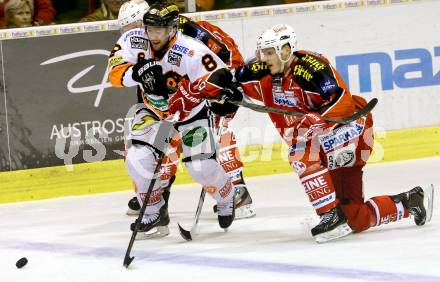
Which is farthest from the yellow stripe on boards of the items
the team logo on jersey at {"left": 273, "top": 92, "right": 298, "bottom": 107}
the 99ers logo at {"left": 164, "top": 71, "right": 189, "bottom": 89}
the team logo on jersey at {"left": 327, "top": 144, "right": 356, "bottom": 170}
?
the team logo on jersey at {"left": 327, "top": 144, "right": 356, "bottom": 170}

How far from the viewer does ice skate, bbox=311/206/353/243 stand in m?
4.99

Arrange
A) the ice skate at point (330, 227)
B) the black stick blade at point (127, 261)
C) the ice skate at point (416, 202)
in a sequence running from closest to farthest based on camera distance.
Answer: the black stick blade at point (127, 261)
the ice skate at point (330, 227)
the ice skate at point (416, 202)

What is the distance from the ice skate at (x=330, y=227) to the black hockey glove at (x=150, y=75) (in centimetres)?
105

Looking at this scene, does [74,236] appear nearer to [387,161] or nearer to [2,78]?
[2,78]

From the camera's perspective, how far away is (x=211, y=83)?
5363mm

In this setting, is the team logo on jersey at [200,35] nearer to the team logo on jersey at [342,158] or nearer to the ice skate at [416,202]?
the team logo on jersey at [342,158]

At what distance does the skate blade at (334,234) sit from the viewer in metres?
5.00

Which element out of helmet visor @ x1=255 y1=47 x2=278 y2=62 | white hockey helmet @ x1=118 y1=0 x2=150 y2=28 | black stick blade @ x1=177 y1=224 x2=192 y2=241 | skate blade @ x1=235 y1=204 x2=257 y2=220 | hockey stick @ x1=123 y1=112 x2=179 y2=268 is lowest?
skate blade @ x1=235 y1=204 x2=257 y2=220

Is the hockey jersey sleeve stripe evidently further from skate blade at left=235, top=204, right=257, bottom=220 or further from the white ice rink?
skate blade at left=235, top=204, right=257, bottom=220

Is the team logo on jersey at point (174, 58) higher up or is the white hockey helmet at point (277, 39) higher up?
the white hockey helmet at point (277, 39)

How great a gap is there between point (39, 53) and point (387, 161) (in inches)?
104

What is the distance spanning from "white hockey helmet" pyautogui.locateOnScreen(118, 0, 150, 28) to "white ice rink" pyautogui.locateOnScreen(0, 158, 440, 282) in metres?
1.16

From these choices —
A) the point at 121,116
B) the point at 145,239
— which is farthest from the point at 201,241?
the point at 121,116

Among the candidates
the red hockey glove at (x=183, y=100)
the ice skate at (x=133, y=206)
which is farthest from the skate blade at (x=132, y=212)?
the red hockey glove at (x=183, y=100)
